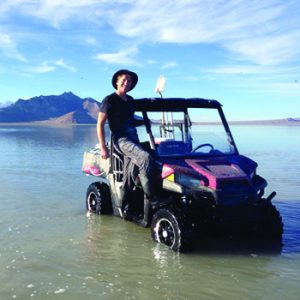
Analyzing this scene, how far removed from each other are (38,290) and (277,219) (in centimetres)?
384

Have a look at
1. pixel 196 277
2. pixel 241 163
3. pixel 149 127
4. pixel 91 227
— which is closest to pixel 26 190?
pixel 91 227

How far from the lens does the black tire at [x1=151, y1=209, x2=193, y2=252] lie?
6352 millimetres

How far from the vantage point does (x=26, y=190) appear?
11.5 meters

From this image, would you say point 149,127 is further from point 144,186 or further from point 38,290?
A: point 38,290

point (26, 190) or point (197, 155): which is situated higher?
point (197, 155)

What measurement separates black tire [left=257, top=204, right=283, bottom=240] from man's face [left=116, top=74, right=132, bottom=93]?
9.80ft

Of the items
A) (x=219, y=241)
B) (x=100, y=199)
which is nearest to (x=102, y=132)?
(x=100, y=199)

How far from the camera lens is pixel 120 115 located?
7.55 meters

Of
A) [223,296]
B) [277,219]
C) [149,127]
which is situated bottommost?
[223,296]

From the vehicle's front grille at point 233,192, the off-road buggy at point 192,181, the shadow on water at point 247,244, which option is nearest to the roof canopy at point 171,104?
the off-road buggy at point 192,181

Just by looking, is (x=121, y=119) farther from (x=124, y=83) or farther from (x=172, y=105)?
(x=172, y=105)

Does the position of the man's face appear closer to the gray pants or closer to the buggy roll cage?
the buggy roll cage

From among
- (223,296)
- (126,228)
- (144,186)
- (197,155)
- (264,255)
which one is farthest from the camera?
(126,228)

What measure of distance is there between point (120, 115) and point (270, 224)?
2993 mm
